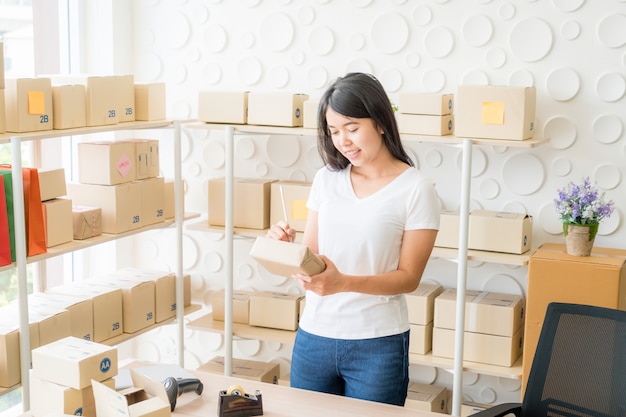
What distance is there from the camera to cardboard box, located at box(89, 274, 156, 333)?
3.59 metres

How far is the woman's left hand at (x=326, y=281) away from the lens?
2049 millimetres

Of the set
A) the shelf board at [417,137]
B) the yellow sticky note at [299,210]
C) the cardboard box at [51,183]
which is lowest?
the yellow sticky note at [299,210]

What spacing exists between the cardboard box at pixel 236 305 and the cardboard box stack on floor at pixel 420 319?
0.83m

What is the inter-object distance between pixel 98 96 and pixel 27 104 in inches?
15.7

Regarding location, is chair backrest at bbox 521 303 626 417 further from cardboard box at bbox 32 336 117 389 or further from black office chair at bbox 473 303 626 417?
cardboard box at bbox 32 336 117 389

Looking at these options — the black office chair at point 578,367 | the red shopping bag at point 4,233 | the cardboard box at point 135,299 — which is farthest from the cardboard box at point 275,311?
the black office chair at point 578,367

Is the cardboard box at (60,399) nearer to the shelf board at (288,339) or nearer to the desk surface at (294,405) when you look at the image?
the desk surface at (294,405)

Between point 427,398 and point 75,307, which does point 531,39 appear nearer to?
point 427,398

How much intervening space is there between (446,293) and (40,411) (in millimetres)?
2052

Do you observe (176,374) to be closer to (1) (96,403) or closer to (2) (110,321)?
(1) (96,403)

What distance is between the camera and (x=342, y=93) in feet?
7.08

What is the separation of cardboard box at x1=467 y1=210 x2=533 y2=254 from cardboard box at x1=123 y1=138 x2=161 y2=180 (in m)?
1.46

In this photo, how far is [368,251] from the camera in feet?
7.20

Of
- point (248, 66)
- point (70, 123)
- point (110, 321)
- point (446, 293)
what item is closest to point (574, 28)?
point (446, 293)
